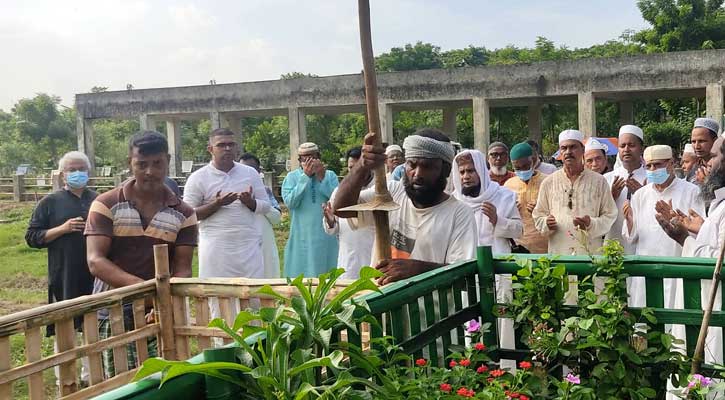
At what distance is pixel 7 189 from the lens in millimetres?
24547

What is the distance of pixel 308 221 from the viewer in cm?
616

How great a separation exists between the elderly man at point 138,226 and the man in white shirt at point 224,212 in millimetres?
1539

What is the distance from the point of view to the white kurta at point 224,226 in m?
5.46

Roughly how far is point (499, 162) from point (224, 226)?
238 cm

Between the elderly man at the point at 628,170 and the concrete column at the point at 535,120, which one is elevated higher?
the concrete column at the point at 535,120

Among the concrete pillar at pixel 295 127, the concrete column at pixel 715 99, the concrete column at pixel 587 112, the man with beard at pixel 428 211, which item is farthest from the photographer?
the concrete pillar at pixel 295 127

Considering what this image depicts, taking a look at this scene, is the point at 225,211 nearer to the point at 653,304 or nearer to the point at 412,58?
the point at 653,304

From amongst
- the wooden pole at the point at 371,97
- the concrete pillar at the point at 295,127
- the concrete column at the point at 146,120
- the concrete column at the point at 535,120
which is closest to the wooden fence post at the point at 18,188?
the concrete column at the point at 146,120

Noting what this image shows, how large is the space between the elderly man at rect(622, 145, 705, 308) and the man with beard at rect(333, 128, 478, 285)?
6.75 ft

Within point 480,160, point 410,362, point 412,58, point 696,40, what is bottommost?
point 410,362

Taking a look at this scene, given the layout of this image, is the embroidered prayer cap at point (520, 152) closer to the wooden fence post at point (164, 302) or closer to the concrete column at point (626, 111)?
the wooden fence post at point (164, 302)

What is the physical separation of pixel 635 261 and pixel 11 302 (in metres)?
8.12

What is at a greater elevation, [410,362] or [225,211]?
[225,211]

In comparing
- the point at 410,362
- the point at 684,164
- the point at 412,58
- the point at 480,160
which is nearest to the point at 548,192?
the point at 480,160
